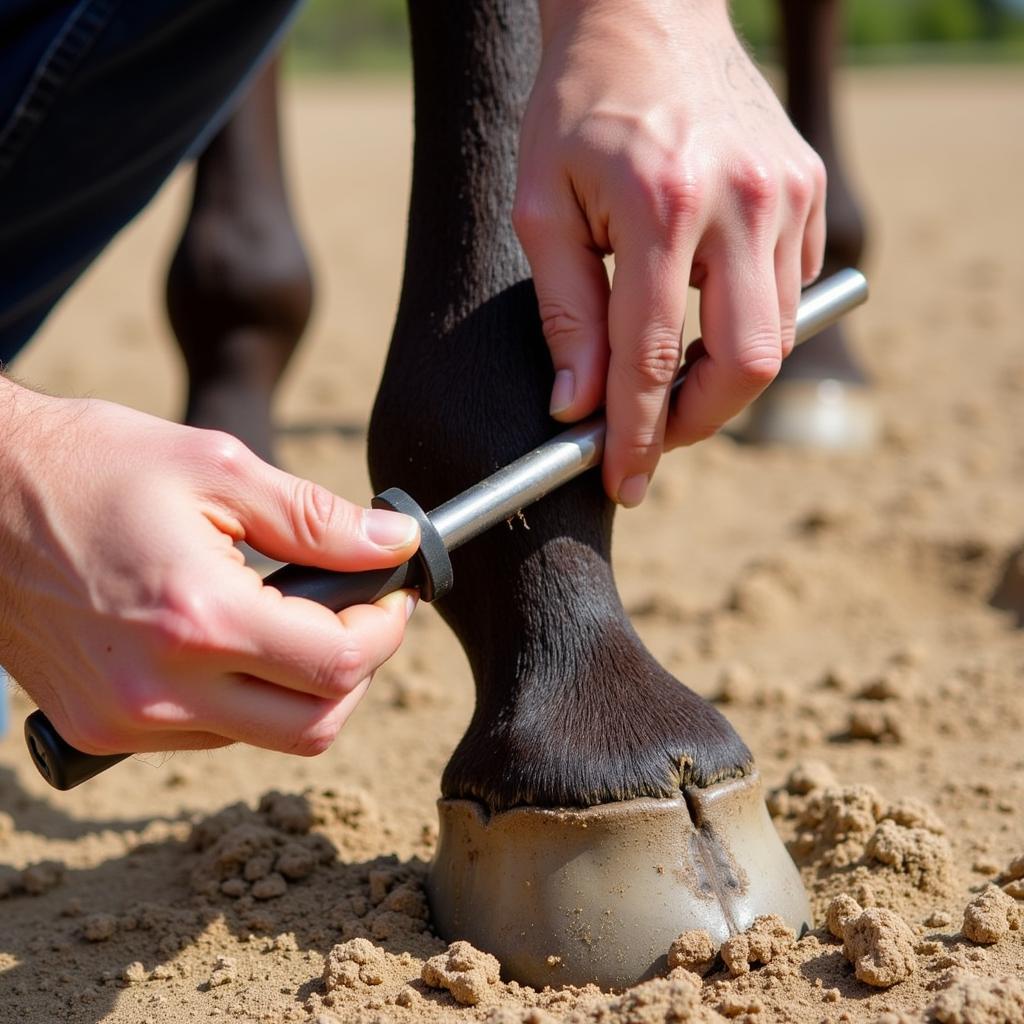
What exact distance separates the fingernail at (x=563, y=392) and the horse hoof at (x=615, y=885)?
0.30m

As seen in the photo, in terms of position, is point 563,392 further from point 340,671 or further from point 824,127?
point 824,127

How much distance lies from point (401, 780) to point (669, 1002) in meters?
0.65

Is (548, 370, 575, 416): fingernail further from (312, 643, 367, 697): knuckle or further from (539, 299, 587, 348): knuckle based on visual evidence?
(312, 643, 367, 697): knuckle

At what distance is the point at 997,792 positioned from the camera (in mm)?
1355

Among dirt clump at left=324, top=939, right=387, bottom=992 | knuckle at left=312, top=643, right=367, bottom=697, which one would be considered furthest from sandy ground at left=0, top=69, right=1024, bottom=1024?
knuckle at left=312, top=643, right=367, bottom=697

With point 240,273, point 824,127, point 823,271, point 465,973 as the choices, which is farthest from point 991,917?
point 824,127

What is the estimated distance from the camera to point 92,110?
1.50m

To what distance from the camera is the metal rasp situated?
34.5 inches

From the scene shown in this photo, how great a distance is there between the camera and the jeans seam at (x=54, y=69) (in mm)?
1392

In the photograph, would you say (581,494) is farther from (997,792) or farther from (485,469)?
(997,792)

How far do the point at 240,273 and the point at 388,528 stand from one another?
1.42 metres

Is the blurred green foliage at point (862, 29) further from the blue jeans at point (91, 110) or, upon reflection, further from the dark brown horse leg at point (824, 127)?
the blue jeans at point (91, 110)

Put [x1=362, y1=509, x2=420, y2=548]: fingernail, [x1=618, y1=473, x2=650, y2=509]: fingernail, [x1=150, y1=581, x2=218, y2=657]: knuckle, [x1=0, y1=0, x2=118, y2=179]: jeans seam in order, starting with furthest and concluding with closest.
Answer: [x1=0, y1=0, x2=118, y2=179]: jeans seam → [x1=618, y1=473, x2=650, y2=509]: fingernail → [x1=362, y1=509, x2=420, y2=548]: fingernail → [x1=150, y1=581, x2=218, y2=657]: knuckle

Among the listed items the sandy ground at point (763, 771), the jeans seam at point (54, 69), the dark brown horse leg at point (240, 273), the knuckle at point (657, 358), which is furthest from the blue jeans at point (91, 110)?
the knuckle at point (657, 358)
